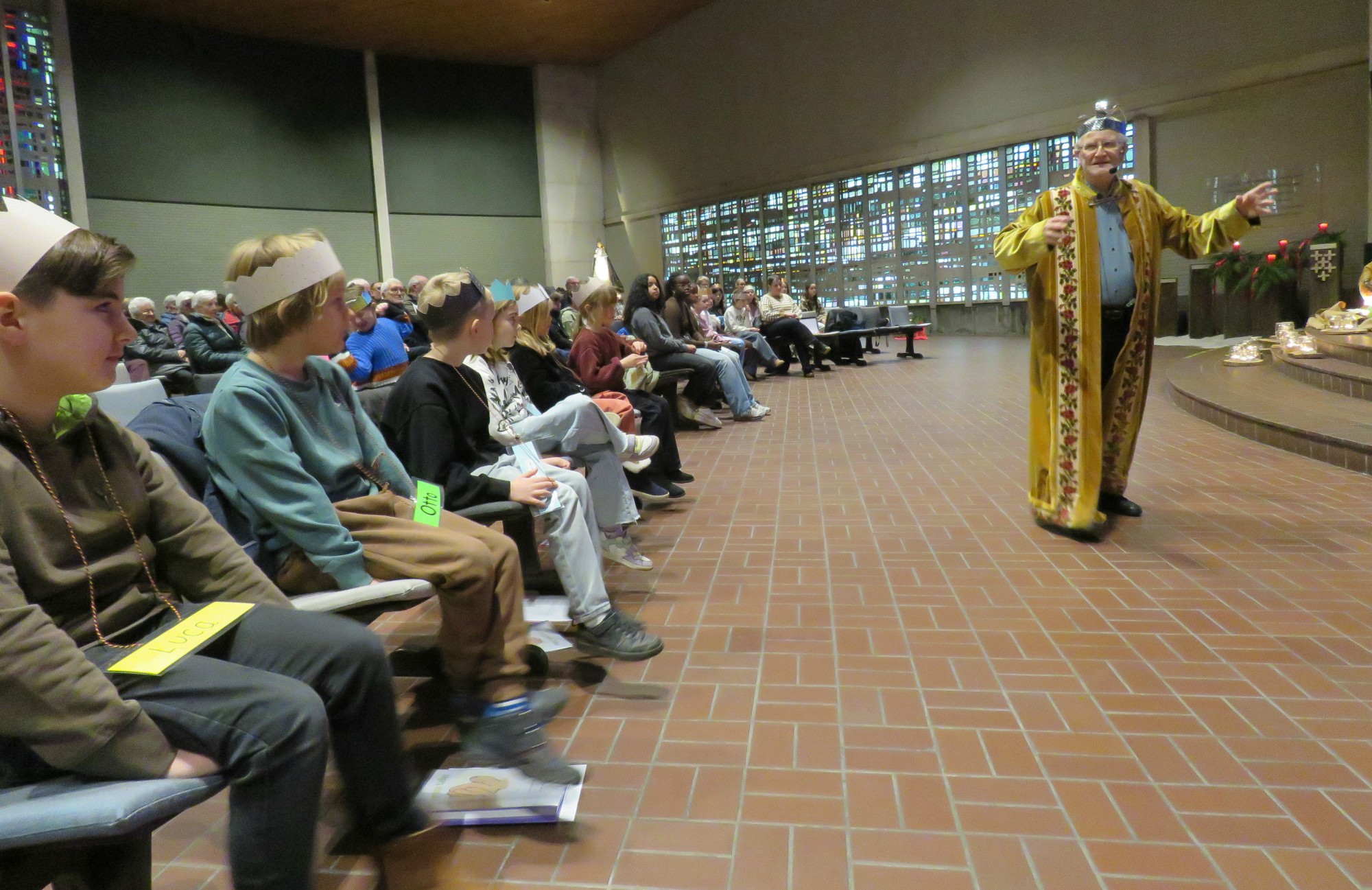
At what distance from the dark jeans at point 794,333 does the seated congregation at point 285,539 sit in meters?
8.18

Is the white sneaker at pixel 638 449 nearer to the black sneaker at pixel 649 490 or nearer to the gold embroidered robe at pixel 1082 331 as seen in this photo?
the black sneaker at pixel 649 490

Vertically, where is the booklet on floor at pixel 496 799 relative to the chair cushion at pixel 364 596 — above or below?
below

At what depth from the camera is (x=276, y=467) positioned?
2.10 metres

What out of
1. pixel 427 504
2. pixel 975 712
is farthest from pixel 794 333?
pixel 427 504

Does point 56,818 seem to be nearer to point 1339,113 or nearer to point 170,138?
point 1339,113

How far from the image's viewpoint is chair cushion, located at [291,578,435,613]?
6.49ft

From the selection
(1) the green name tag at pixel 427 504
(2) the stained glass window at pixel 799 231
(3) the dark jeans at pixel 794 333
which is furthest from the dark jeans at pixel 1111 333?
(2) the stained glass window at pixel 799 231

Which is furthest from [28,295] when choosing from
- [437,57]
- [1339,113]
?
[437,57]

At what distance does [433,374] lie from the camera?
9.66 feet

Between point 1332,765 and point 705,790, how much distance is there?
4.84ft

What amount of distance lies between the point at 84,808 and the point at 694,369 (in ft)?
22.5

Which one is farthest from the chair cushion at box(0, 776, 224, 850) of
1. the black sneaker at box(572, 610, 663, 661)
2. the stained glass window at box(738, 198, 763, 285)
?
the stained glass window at box(738, 198, 763, 285)

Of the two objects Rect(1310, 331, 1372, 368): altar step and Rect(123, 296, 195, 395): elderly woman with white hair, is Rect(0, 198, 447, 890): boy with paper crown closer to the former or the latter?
Rect(123, 296, 195, 395): elderly woman with white hair

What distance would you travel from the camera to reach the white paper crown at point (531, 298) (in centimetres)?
397
